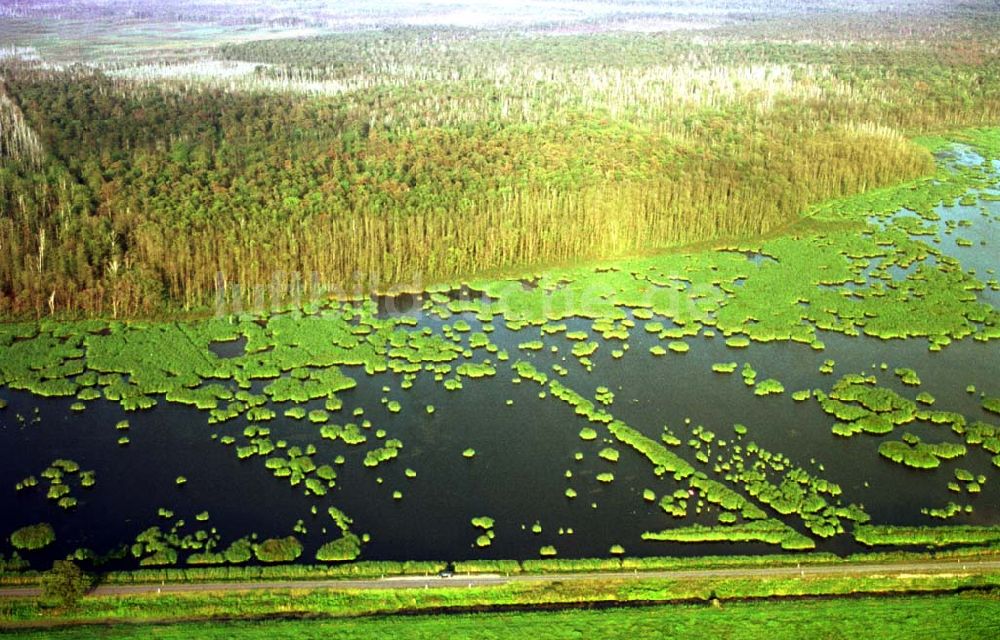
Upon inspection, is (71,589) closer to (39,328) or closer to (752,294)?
(39,328)

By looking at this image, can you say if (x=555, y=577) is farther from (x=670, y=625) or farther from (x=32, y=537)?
(x=32, y=537)

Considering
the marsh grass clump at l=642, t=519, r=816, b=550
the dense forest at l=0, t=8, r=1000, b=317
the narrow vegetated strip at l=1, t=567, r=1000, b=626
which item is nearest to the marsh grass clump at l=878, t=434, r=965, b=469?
the narrow vegetated strip at l=1, t=567, r=1000, b=626

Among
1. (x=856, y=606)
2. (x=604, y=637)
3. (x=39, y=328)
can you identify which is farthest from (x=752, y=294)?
(x=39, y=328)

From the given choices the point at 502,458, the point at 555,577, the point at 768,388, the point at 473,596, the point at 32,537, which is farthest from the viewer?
the point at 768,388

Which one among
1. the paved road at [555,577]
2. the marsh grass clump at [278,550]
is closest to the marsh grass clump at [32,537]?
the paved road at [555,577]

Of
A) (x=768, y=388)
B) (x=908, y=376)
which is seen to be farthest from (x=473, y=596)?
(x=908, y=376)

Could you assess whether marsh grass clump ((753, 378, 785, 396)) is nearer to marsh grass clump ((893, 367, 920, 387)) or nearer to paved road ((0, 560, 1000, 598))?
marsh grass clump ((893, 367, 920, 387))

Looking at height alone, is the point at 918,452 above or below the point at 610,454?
below
